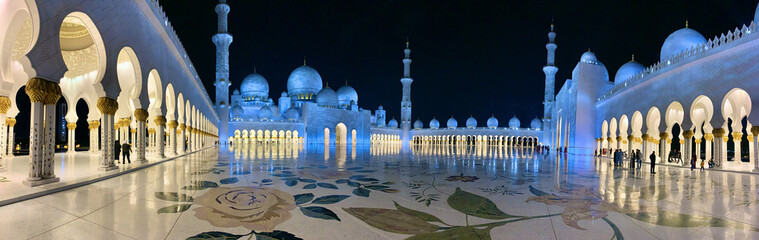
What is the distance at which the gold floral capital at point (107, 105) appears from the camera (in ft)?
24.1

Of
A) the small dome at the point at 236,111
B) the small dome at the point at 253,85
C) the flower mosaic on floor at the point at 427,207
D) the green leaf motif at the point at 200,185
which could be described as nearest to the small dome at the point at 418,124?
the small dome at the point at 253,85

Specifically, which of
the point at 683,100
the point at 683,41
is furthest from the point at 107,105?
the point at 683,41

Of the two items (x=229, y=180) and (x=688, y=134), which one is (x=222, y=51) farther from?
(x=688, y=134)

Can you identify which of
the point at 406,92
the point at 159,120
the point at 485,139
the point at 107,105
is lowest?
the point at 485,139

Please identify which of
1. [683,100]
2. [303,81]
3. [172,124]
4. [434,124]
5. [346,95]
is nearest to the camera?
[683,100]

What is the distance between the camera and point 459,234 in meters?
2.91

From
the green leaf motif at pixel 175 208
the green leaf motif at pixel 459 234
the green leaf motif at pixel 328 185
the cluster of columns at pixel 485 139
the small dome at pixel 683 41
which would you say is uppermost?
the small dome at pixel 683 41

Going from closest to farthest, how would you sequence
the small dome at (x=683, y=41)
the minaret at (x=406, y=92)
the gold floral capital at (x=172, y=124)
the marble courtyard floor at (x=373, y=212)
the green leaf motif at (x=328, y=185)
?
1. the marble courtyard floor at (x=373, y=212)
2. the green leaf motif at (x=328, y=185)
3. the gold floral capital at (x=172, y=124)
4. the small dome at (x=683, y=41)
5. the minaret at (x=406, y=92)

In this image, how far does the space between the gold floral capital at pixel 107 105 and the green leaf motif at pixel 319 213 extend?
5894 millimetres

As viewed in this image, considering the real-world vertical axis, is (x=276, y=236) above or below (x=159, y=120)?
below

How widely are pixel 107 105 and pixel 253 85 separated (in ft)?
113

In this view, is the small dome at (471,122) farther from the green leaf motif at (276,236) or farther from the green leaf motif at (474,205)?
the green leaf motif at (276,236)

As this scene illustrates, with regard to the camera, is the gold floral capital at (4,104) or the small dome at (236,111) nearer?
the gold floral capital at (4,104)

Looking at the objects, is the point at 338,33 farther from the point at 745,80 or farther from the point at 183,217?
the point at 183,217
